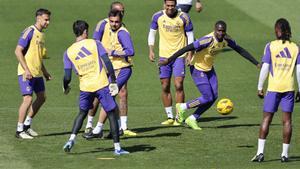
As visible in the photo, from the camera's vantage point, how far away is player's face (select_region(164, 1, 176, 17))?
21734 millimetres

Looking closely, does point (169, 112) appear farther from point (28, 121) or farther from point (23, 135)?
point (23, 135)

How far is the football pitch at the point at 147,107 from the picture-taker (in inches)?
699

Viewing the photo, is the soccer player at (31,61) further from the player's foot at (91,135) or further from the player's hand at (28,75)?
the player's foot at (91,135)

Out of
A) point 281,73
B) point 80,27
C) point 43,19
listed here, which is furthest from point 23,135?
point 281,73

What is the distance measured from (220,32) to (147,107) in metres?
4.59

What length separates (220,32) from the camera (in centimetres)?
2025

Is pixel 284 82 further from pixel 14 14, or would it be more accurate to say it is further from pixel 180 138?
pixel 14 14

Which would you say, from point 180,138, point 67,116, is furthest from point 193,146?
point 67,116

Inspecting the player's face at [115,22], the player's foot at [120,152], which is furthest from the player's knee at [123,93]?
the player's foot at [120,152]

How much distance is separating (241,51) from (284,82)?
3213 mm

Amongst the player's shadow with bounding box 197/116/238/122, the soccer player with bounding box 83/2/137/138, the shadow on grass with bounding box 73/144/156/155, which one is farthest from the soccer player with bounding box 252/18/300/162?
the player's shadow with bounding box 197/116/238/122

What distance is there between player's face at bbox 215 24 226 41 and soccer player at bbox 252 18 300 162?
291 centimetres

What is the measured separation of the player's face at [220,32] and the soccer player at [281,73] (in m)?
2.91

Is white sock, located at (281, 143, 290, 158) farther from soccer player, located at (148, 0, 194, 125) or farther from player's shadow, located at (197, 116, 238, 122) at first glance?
player's shadow, located at (197, 116, 238, 122)
